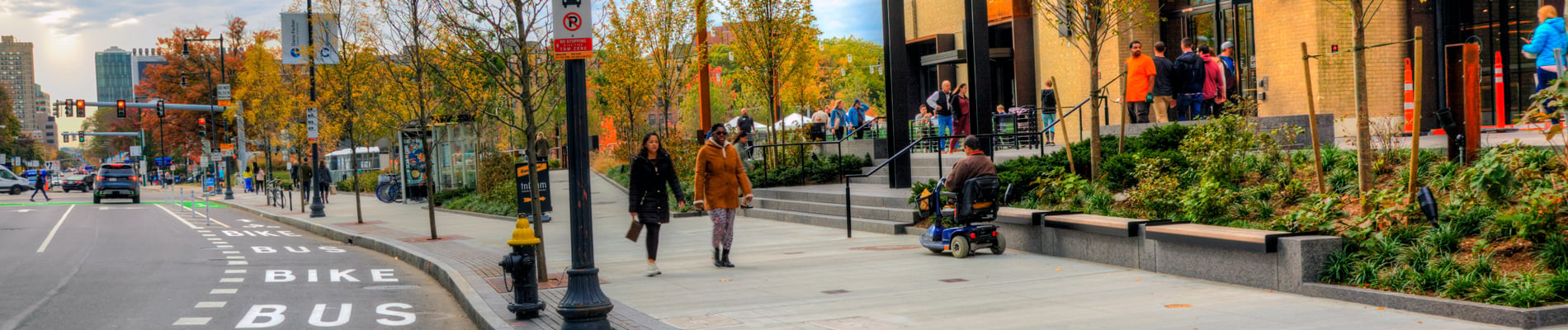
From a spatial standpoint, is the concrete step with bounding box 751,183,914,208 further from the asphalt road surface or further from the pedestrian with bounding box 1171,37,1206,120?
the asphalt road surface

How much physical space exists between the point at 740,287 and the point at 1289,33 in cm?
1416

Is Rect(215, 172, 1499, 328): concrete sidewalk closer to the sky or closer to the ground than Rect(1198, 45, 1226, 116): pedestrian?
closer to the ground

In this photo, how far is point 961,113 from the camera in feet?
67.3

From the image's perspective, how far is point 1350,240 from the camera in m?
8.02

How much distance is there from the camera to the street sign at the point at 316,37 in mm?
22609

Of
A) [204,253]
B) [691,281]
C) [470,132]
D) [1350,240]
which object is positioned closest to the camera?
[1350,240]

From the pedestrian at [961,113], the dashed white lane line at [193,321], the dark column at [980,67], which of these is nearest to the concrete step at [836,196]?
the dark column at [980,67]

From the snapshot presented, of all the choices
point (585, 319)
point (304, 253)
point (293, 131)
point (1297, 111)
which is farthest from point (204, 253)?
point (293, 131)

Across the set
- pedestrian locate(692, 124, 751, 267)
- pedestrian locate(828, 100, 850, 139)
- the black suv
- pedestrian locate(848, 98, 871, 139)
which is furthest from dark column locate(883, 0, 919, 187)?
the black suv

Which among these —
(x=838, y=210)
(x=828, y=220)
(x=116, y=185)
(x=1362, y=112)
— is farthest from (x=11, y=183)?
(x=1362, y=112)

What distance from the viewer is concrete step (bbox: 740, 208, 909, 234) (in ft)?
49.4

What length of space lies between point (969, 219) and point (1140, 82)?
18.4ft

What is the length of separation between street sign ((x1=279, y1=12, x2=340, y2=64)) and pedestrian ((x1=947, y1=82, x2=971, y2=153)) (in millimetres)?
11990

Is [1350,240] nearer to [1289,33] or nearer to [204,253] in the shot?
[1289,33]
